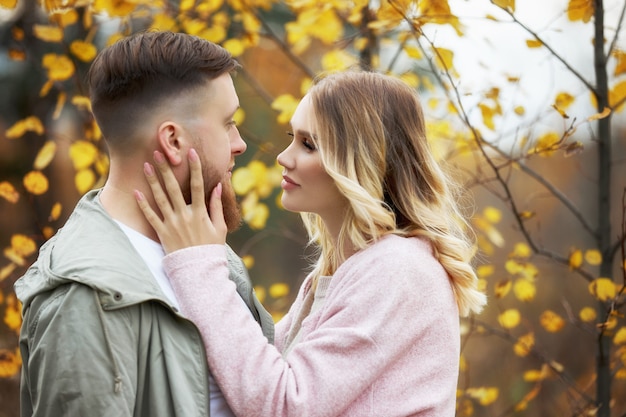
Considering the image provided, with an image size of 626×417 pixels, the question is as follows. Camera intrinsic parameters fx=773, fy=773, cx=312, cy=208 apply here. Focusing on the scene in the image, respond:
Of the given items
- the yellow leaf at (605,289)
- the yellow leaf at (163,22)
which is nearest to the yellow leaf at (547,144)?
the yellow leaf at (605,289)

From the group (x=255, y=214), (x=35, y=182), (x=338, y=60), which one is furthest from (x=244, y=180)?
(x=35, y=182)

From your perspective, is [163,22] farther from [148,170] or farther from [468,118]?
[148,170]

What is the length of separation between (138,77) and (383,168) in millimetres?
701

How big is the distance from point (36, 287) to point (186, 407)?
17.0 inches

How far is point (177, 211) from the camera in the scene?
1.98 metres

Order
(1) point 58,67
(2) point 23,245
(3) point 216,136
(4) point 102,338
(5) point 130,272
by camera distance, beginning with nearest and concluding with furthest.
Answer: (4) point 102,338 < (5) point 130,272 < (3) point 216,136 < (1) point 58,67 < (2) point 23,245

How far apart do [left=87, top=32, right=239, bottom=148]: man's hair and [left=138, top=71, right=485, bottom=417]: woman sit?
16cm

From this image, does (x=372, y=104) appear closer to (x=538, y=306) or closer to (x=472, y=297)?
(x=472, y=297)

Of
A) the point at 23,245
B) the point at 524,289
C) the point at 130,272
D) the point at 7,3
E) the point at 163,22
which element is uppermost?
the point at 7,3

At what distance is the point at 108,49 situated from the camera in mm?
2027

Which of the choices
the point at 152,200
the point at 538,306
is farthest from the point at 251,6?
the point at 538,306

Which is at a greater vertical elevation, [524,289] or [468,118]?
[468,118]

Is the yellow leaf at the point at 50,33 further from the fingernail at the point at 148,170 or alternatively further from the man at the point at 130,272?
the fingernail at the point at 148,170

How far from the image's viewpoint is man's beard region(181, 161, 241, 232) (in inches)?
80.9
